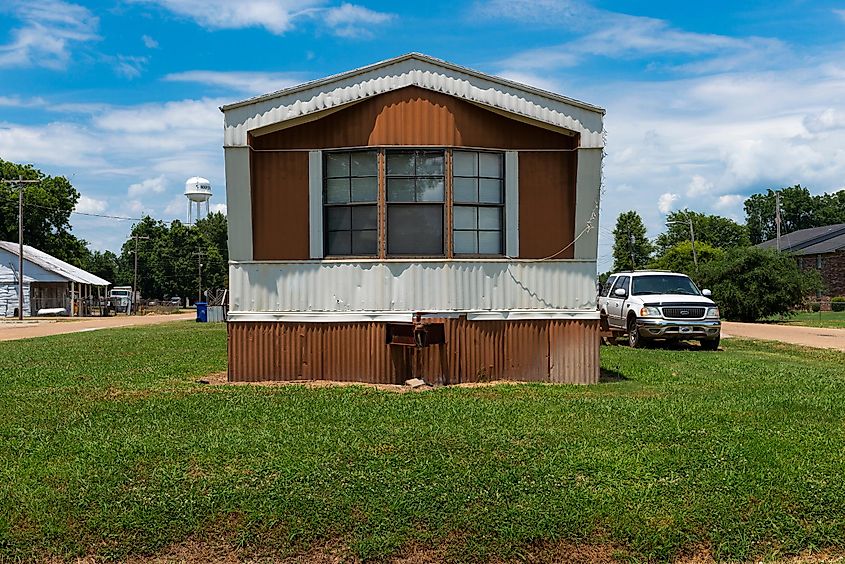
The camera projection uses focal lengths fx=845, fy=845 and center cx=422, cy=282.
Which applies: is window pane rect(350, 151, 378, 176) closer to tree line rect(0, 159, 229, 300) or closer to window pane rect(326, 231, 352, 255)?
window pane rect(326, 231, 352, 255)

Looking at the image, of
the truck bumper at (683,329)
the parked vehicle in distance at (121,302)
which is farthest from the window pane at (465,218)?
the parked vehicle in distance at (121,302)

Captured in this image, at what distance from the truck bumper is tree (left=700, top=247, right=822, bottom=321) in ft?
59.6

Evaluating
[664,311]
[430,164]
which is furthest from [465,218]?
[664,311]

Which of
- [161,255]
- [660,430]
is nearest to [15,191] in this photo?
[161,255]

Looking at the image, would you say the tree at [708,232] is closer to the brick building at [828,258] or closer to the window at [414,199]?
the brick building at [828,258]

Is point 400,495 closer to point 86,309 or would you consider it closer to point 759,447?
point 759,447

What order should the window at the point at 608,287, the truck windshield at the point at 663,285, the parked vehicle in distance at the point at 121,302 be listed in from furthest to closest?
the parked vehicle in distance at the point at 121,302
the window at the point at 608,287
the truck windshield at the point at 663,285

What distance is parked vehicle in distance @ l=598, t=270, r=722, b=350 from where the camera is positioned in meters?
17.7

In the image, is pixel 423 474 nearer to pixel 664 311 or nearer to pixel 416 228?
pixel 416 228

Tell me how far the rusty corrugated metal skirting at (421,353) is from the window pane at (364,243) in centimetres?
94

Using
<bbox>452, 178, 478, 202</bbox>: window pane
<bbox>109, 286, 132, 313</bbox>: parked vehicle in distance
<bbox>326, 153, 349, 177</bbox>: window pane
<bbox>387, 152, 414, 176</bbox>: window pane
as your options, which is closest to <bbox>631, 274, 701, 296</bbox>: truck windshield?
<bbox>452, 178, 478, 202</bbox>: window pane

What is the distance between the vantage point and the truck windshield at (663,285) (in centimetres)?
1908

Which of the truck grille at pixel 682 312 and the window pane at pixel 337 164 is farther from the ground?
the window pane at pixel 337 164

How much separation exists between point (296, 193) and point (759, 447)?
6503 millimetres
